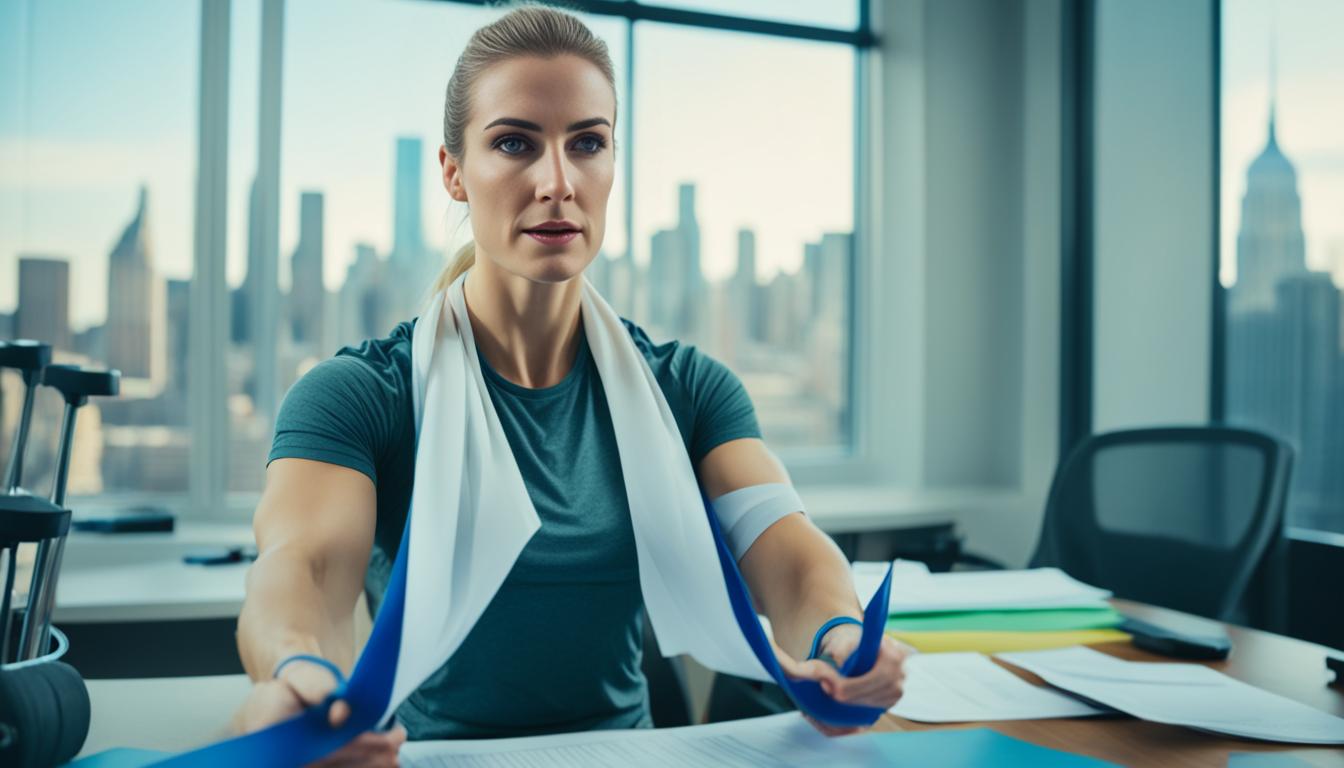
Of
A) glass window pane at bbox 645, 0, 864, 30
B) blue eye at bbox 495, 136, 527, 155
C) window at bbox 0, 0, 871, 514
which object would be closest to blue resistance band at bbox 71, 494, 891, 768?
blue eye at bbox 495, 136, 527, 155

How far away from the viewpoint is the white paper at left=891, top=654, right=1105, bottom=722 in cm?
91

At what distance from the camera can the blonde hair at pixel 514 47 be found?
108cm

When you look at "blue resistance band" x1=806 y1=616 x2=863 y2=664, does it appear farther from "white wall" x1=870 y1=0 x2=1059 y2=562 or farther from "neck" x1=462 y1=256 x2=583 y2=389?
"white wall" x1=870 y1=0 x2=1059 y2=562

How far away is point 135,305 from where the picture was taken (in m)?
2.36

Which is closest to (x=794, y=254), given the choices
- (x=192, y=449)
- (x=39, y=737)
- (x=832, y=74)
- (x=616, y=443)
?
(x=832, y=74)

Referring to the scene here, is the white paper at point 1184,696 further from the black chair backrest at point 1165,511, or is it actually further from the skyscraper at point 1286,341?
the skyscraper at point 1286,341

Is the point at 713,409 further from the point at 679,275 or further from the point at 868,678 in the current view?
the point at 679,275

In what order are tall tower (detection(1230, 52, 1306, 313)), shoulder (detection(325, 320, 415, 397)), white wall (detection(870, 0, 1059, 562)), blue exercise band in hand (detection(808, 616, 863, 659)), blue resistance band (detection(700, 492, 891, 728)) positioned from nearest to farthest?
blue resistance band (detection(700, 492, 891, 728)) → blue exercise band in hand (detection(808, 616, 863, 659)) → shoulder (detection(325, 320, 415, 397)) → tall tower (detection(1230, 52, 1306, 313)) → white wall (detection(870, 0, 1059, 562))

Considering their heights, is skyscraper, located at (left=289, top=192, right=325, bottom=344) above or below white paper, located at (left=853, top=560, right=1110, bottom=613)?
above

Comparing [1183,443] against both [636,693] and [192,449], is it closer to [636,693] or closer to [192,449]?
[636,693]

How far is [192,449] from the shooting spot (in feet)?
7.86

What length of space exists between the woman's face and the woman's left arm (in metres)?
0.30

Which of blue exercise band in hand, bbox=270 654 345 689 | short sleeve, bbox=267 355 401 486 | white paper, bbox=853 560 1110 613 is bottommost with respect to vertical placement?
white paper, bbox=853 560 1110 613

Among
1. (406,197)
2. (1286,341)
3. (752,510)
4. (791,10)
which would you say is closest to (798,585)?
(752,510)
